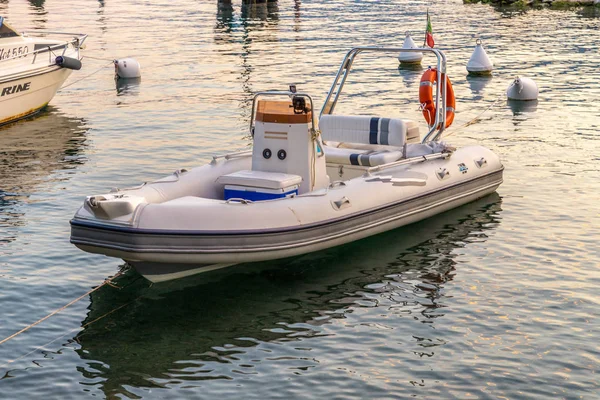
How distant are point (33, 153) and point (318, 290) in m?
8.76

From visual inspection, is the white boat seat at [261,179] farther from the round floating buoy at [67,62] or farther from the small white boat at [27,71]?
the round floating buoy at [67,62]

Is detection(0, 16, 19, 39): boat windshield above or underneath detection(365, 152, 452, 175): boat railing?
above

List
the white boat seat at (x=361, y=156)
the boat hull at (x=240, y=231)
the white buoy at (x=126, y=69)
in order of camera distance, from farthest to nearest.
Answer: the white buoy at (x=126, y=69) < the white boat seat at (x=361, y=156) < the boat hull at (x=240, y=231)

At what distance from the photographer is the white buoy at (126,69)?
25703 millimetres

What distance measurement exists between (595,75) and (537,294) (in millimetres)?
16867

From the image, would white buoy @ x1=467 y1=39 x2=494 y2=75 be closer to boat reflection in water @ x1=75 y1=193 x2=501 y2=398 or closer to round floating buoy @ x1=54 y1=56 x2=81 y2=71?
round floating buoy @ x1=54 y1=56 x2=81 y2=71

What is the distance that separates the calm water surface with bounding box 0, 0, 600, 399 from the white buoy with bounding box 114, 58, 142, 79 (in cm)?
353

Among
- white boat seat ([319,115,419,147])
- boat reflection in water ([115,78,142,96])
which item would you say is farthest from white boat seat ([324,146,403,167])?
boat reflection in water ([115,78,142,96])

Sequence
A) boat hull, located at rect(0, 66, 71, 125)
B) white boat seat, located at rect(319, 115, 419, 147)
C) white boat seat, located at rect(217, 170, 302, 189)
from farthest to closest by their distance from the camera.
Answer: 1. boat hull, located at rect(0, 66, 71, 125)
2. white boat seat, located at rect(319, 115, 419, 147)
3. white boat seat, located at rect(217, 170, 302, 189)

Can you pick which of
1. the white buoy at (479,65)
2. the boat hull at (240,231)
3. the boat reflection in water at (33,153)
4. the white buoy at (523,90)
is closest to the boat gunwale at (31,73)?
the boat reflection in water at (33,153)

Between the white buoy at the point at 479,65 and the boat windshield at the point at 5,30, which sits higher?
the boat windshield at the point at 5,30

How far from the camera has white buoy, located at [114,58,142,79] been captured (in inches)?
1012

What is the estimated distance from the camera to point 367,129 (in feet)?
44.3

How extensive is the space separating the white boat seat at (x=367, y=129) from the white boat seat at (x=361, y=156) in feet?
0.83
